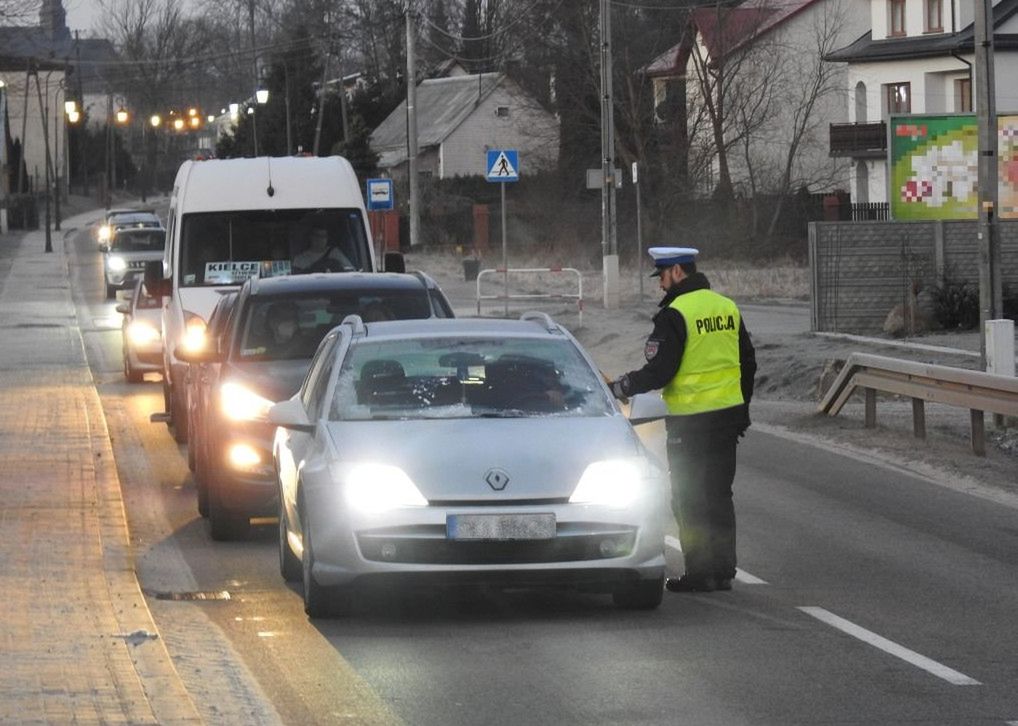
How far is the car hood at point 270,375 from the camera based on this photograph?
12.5 meters

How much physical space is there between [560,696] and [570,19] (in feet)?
206

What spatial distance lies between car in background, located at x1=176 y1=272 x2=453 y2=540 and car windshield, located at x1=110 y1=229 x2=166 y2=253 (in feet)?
113

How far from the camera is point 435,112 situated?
3947 inches

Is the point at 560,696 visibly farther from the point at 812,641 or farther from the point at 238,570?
the point at 238,570

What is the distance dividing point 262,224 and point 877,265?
12.7 metres

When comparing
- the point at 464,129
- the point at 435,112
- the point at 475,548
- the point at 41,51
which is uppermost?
the point at 41,51

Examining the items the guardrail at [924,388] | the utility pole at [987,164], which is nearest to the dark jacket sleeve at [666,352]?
the guardrail at [924,388]

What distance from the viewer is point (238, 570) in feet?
36.7

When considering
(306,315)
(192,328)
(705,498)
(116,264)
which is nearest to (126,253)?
(116,264)

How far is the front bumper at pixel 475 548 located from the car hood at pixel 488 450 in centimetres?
9

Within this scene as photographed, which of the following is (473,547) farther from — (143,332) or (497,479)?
(143,332)

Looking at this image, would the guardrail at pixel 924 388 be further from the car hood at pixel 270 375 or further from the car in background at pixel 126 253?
the car in background at pixel 126 253

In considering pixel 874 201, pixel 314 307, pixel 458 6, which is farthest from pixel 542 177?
pixel 314 307

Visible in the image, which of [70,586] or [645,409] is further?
[70,586]
